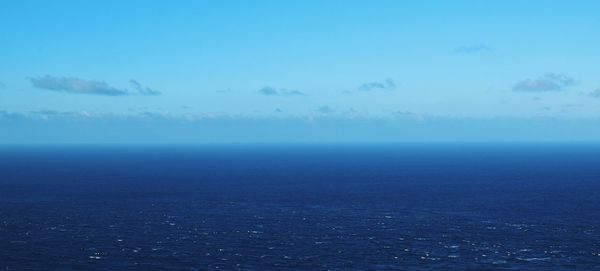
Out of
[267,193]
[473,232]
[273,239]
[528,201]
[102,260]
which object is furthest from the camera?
[267,193]

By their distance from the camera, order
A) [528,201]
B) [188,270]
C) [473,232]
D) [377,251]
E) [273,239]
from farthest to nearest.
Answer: [528,201], [473,232], [273,239], [377,251], [188,270]

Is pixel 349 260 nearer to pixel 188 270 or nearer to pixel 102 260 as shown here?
pixel 188 270

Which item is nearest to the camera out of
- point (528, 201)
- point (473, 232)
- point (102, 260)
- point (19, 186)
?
point (102, 260)

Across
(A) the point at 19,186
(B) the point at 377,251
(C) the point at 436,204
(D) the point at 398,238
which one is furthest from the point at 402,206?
(A) the point at 19,186

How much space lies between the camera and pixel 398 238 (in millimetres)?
95250

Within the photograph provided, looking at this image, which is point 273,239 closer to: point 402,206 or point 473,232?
point 473,232

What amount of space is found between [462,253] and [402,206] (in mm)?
49567

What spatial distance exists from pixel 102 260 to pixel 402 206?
6994 cm

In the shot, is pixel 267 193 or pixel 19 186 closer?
pixel 267 193

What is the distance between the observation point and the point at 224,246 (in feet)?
293

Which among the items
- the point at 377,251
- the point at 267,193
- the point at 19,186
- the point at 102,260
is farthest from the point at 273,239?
the point at 19,186

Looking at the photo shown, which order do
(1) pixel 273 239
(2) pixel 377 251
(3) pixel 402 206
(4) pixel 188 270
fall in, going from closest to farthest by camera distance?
1. (4) pixel 188 270
2. (2) pixel 377 251
3. (1) pixel 273 239
4. (3) pixel 402 206

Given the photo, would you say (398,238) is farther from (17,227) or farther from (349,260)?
(17,227)

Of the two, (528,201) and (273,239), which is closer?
(273,239)
